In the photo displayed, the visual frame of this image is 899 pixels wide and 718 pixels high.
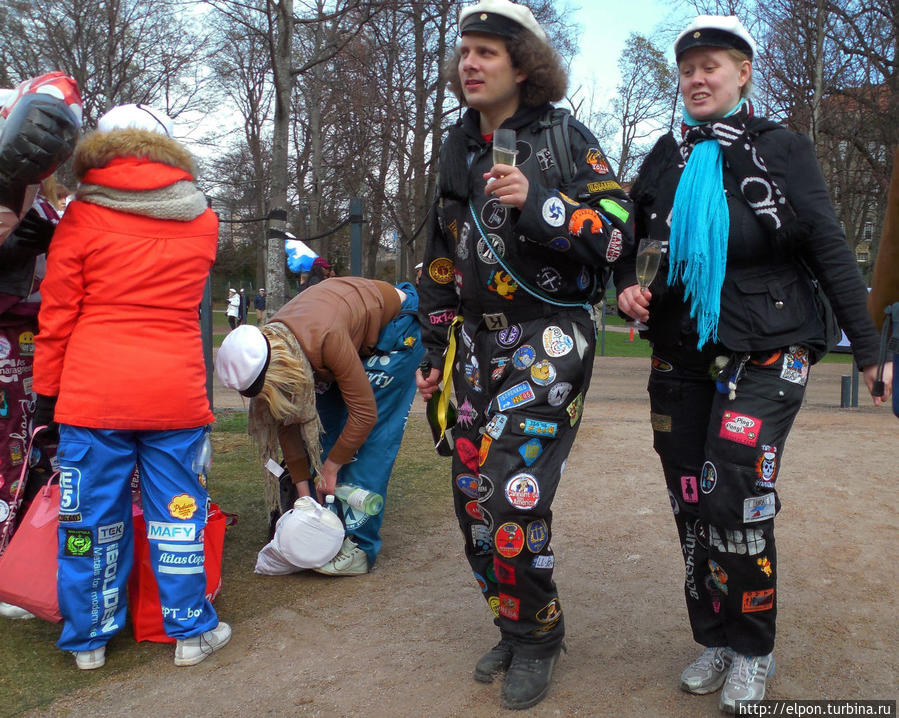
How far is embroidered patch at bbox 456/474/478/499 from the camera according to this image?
2.94 m

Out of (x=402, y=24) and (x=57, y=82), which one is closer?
(x=57, y=82)

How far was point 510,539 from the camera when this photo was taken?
269 cm

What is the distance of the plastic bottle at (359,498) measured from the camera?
13.5 feet

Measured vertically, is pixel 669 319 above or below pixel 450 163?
below

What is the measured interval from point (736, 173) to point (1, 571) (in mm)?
2863

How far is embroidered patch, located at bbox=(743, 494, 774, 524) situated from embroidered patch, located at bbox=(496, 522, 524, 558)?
0.67 m

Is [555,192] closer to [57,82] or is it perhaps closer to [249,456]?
[57,82]

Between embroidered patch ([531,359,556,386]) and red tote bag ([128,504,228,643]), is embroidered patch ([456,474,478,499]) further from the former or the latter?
red tote bag ([128,504,228,643])

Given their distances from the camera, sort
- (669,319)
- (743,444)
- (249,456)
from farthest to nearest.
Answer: (249,456) < (669,319) < (743,444)

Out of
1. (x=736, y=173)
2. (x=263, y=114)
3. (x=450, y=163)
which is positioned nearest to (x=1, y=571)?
(x=450, y=163)

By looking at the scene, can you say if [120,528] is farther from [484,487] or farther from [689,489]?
[689,489]

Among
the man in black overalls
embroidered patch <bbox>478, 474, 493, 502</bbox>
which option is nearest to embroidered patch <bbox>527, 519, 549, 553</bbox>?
the man in black overalls

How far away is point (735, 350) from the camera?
254 cm

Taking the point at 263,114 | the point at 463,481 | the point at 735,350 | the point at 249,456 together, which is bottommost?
the point at 249,456
